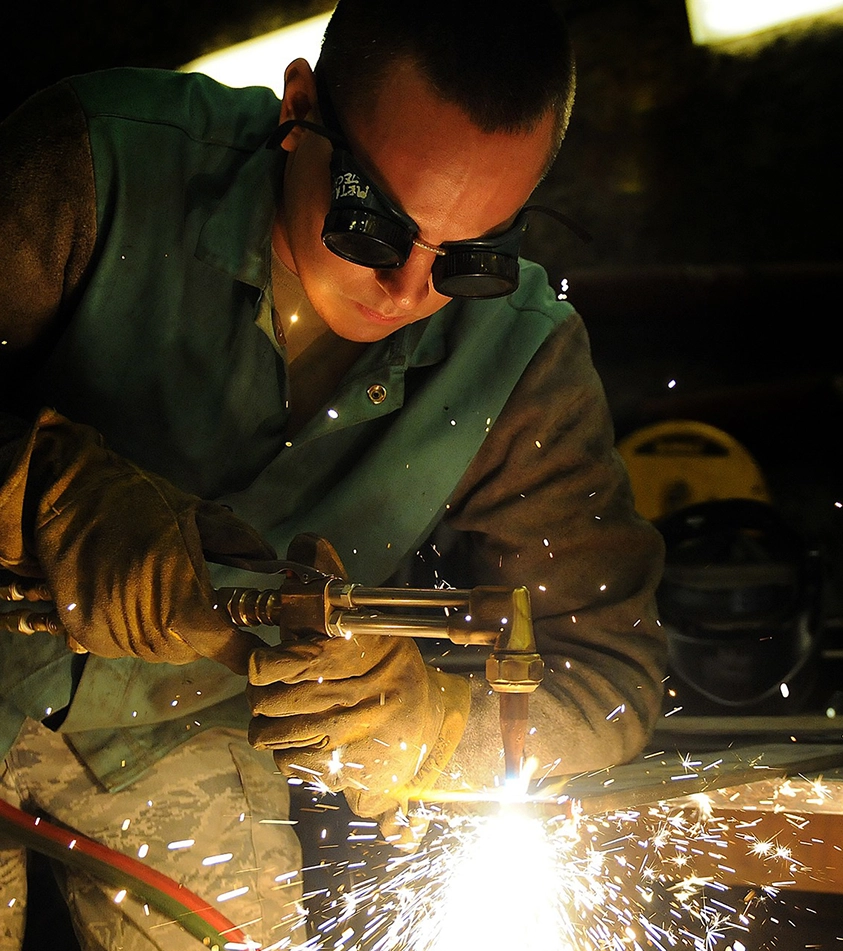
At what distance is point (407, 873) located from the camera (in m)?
1.78

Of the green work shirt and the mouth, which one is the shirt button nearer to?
the green work shirt

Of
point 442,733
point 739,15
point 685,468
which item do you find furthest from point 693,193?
point 442,733

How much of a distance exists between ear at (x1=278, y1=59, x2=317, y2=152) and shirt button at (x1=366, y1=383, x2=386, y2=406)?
0.39 m

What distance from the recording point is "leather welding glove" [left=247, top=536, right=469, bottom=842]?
122 centimetres

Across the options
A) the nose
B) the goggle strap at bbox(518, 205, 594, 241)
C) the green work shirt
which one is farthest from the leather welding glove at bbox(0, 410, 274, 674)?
the goggle strap at bbox(518, 205, 594, 241)

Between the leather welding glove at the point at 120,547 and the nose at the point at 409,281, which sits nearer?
the leather welding glove at the point at 120,547

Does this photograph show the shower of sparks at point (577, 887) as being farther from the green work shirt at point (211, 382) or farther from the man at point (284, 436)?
the green work shirt at point (211, 382)

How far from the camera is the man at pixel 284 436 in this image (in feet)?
4.23

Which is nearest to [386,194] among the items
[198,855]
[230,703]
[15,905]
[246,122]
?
[246,122]

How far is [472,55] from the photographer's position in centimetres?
129

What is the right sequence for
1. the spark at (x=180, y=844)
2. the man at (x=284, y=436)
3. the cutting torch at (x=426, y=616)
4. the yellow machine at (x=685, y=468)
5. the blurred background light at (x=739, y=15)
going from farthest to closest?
the blurred background light at (x=739, y=15)
the yellow machine at (x=685, y=468)
the spark at (x=180, y=844)
the man at (x=284, y=436)
the cutting torch at (x=426, y=616)

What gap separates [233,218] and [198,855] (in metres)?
1.03

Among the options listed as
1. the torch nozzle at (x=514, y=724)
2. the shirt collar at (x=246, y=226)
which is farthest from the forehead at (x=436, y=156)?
the torch nozzle at (x=514, y=724)

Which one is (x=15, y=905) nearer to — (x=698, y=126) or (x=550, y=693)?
(x=550, y=693)
